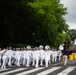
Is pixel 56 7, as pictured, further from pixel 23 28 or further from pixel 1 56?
pixel 1 56

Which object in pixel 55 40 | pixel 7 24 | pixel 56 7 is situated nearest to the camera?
pixel 7 24

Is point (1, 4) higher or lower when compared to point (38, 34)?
higher

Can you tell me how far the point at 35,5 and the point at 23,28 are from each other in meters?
4.85

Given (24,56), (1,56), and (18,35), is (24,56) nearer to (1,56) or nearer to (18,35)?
(1,56)

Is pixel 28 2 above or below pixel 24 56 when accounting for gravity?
above

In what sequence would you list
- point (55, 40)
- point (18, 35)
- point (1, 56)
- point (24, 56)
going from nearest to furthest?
point (1, 56) < point (24, 56) < point (18, 35) < point (55, 40)

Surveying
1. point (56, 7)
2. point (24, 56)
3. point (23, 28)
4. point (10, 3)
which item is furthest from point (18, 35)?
point (24, 56)

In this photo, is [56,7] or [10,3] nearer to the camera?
[10,3]

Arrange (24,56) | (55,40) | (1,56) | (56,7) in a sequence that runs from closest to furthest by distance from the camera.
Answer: (1,56), (24,56), (56,7), (55,40)

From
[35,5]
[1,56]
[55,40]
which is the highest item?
[35,5]

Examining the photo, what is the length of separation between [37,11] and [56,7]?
858 cm

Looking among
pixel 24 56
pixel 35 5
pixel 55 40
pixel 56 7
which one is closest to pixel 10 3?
pixel 35 5

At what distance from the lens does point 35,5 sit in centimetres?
4825

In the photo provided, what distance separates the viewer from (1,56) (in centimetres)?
2788
